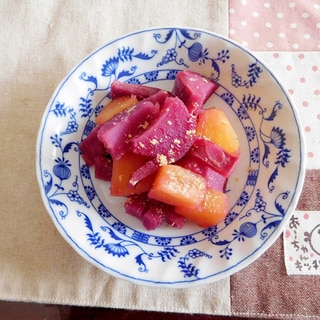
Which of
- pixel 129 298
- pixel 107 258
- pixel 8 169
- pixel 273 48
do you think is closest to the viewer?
pixel 107 258

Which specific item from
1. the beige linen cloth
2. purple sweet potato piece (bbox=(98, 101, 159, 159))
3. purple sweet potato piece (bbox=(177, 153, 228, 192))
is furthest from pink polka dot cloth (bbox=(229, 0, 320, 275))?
purple sweet potato piece (bbox=(98, 101, 159, 159))

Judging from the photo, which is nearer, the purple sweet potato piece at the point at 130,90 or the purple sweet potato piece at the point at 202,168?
the purple sweet potato piece at the point at 202,168

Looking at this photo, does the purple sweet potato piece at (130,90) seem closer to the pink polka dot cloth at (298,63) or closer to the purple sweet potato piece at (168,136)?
the purple sweet potato piece at (168,136)

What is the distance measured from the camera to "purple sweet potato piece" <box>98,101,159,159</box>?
1286mm

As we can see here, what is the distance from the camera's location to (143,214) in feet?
4.30

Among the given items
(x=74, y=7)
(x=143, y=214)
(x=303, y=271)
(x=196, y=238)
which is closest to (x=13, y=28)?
(x=74, y=7)

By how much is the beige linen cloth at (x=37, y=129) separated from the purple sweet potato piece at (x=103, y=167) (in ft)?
0.84

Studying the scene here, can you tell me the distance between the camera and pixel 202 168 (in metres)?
1.31

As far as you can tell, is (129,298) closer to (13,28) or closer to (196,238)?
(196,238)

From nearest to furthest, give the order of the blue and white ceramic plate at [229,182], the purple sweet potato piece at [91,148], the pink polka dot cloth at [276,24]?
1. the blue and white ceramic plate at [229,182]
2. the purple sweet potato piece at [91,148]
3. the pink polka dot cloth at [276,24]

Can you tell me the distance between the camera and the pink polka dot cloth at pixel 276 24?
1634 millimetres

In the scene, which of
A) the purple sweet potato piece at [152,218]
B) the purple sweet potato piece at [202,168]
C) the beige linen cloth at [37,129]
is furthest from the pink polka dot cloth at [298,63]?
the purple sweet potato piece at [152,218]

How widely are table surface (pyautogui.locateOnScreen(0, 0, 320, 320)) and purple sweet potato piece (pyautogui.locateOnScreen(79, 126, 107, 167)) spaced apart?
242 mm

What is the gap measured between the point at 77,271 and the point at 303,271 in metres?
0.72
